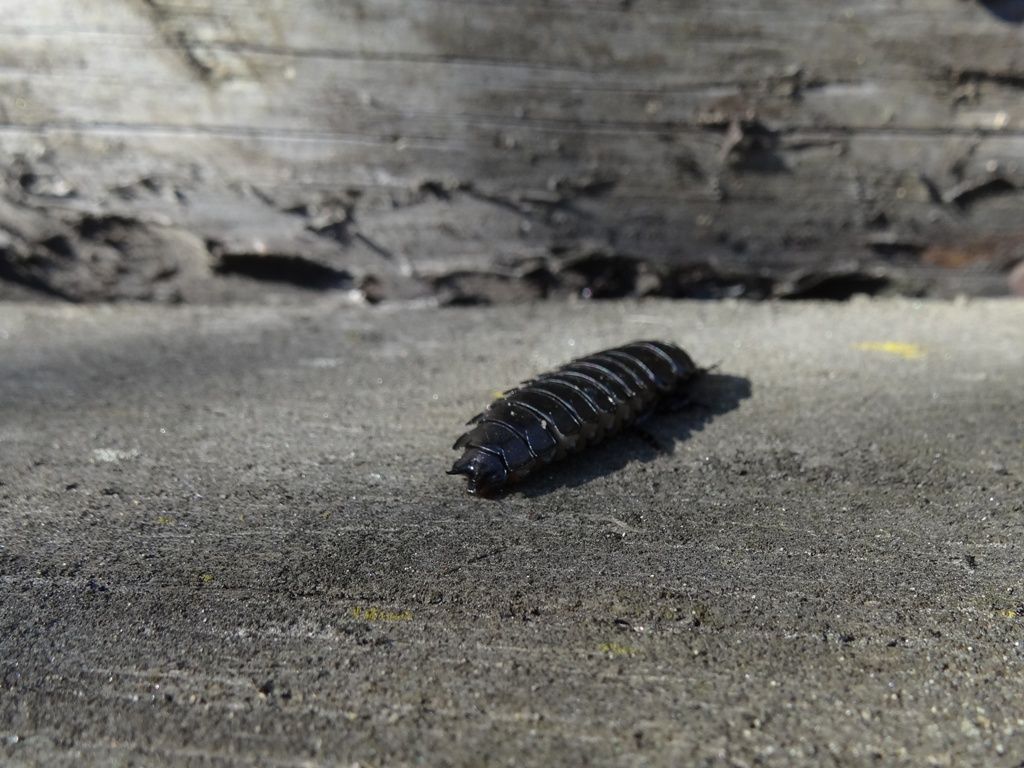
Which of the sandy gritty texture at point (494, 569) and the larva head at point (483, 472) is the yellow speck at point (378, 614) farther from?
the larva head at point (483, 472)

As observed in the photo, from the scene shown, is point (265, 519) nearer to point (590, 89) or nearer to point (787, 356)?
point (787, 356)

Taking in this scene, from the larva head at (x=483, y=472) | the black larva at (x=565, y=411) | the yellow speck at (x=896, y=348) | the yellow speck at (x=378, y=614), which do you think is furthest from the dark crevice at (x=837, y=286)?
the yellow speck at (x=378, y=614)

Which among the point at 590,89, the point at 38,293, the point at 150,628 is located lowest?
the point at 38,293

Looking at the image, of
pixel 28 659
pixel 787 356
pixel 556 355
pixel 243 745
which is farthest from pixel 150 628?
pixel 787 356

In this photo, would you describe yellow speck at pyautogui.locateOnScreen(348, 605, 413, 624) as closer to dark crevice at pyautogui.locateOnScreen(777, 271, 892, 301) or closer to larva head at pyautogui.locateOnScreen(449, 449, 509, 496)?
larva head at pyautogui.locateOnScreen(449, 449, 509, 496)

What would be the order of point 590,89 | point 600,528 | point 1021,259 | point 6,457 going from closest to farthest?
point 600,528 < point 6,457 < point 590,89 < point 1021,259

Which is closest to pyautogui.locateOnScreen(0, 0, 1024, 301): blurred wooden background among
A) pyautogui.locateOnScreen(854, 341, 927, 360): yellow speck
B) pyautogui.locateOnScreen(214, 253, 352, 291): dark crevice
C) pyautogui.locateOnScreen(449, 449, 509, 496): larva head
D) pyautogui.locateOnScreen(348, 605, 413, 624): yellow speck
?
pyautogui.locateOnScreen(214, 253, 352, 291): dark crevice

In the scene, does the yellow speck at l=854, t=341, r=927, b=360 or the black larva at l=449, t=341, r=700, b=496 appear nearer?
the black larva at l=449, t=341, r=700, b=496
